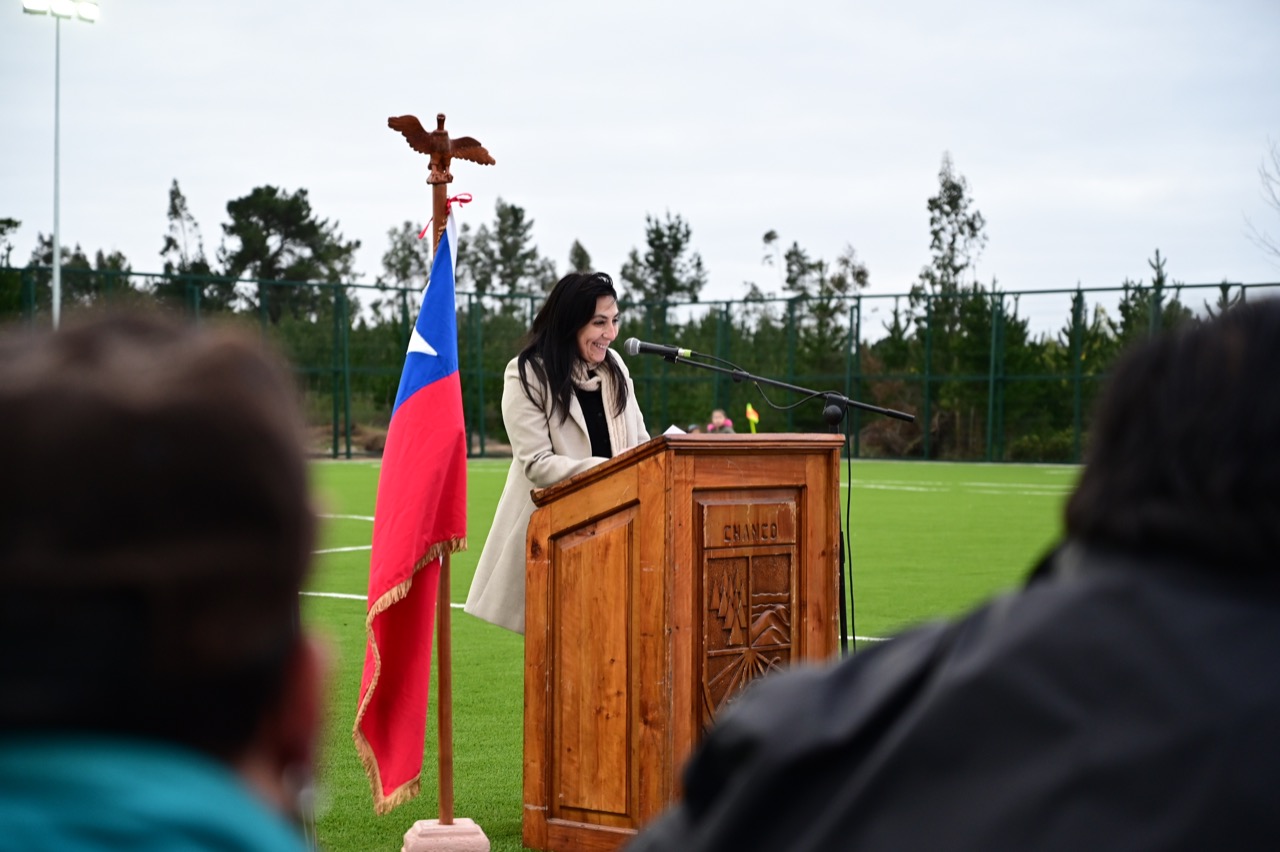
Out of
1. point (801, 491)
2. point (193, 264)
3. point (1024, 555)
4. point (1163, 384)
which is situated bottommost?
point (1024, 555)

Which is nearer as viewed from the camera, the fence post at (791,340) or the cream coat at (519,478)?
the cream coat at (519,478)

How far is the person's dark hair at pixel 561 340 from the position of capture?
482cm

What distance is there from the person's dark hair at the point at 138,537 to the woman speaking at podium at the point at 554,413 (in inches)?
148

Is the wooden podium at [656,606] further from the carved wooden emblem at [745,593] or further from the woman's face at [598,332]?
the woman's face at [598,332]

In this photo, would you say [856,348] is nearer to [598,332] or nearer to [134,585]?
[598,332]

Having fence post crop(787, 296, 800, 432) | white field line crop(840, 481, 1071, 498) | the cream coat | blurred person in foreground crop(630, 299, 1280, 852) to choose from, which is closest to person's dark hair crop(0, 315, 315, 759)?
blurred person in foreground crop(630, 299, 1280, 852)

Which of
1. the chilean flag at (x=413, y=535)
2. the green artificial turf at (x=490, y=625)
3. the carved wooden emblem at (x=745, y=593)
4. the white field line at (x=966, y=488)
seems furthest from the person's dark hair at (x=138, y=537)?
the white field line at (x=966, y=488)

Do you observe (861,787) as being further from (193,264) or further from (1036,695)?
(193,264)

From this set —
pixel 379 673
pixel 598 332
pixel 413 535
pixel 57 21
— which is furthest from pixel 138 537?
pixel 57 21

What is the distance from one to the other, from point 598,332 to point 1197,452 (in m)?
4.05

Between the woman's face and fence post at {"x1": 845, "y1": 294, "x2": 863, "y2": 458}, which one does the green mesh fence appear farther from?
the woman's face

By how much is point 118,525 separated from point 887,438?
112 feet

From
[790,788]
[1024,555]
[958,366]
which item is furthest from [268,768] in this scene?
[958,366]

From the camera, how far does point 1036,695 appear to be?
88 cm
